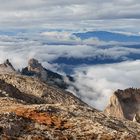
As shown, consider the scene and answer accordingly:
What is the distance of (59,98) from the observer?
4781 inches

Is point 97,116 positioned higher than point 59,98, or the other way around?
point 97,116

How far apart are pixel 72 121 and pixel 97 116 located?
6097 millimetres

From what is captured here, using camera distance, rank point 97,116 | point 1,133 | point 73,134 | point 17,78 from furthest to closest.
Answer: point 17,78, point 97,116, point 73,134, point 1,133

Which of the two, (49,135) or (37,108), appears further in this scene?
(37,108)

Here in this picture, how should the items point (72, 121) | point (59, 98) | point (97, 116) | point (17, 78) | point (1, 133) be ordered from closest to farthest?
point (1, 133) < point (72, 121) < point (97, 116) < point (59, 98) < point (17, 78)

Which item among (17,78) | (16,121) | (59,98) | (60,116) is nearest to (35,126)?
(16,121)

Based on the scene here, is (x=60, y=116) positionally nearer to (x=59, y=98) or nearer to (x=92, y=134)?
(x=92, y=134)

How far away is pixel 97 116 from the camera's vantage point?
3800 centimetres

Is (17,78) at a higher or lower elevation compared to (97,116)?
lower

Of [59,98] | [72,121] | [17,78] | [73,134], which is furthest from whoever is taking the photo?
[17,78]

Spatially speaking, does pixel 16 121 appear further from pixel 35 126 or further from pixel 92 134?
pixel 92 134

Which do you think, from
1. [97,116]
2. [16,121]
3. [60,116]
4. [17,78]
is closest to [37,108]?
[60,116]

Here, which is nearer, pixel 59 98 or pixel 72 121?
pixel 72 121

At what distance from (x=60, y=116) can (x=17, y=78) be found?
9901 cm
